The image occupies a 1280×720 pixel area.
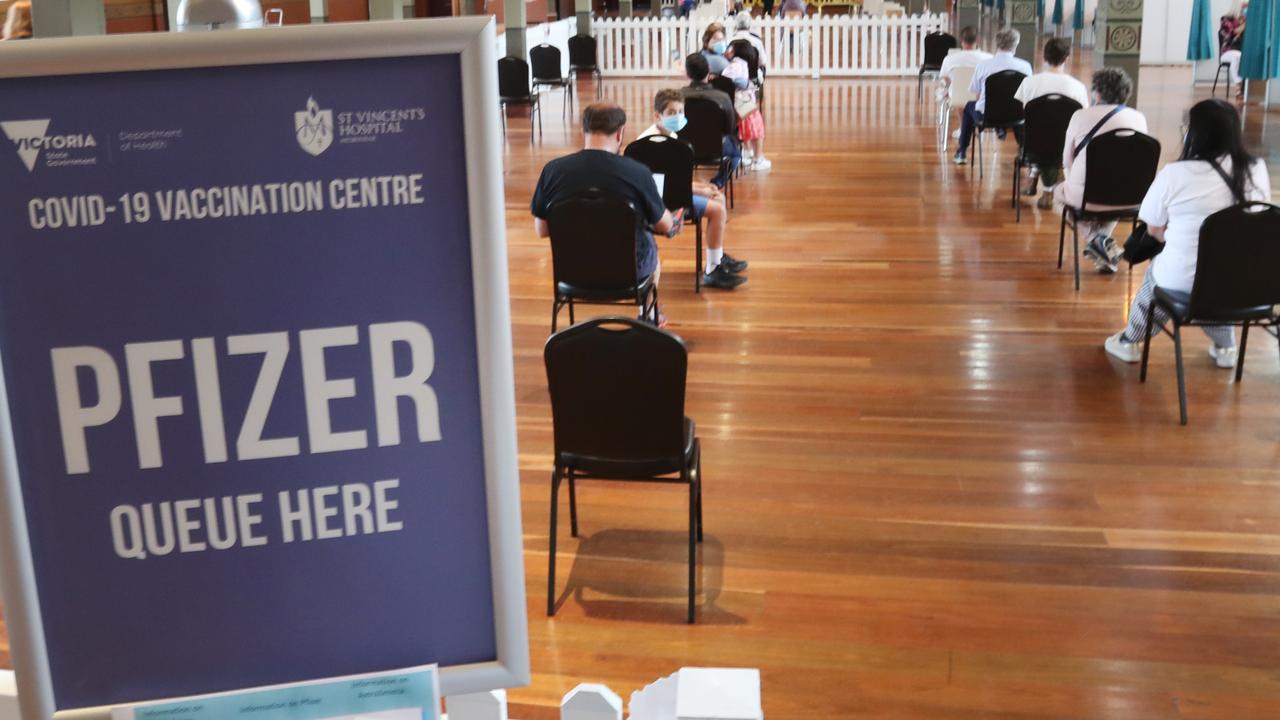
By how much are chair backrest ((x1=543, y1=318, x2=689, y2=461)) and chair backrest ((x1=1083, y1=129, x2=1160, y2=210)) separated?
3.83 metres

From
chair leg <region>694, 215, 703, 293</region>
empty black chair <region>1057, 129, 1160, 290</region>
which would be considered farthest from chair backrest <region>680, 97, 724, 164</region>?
empty black chair <region>1057, 129, 1160, 290</region>

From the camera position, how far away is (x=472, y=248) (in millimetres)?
1276

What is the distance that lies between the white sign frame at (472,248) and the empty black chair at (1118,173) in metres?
5.83

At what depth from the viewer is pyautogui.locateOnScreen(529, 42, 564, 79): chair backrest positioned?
14.6m

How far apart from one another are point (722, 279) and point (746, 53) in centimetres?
504

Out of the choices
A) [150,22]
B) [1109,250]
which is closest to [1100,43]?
[1109,250]

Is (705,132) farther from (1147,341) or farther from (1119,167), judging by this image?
(1147,341)

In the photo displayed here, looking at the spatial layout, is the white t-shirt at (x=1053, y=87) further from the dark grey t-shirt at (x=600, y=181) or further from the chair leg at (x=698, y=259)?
the dark grey t-shirt at (x=600, y=181)

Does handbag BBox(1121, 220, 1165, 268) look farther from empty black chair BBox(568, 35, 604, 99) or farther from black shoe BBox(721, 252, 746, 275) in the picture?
empty black chair BBox(568, 35, 604, 99)

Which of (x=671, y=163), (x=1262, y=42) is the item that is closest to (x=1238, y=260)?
(x=671, y=163)

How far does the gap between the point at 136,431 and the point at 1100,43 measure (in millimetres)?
10505

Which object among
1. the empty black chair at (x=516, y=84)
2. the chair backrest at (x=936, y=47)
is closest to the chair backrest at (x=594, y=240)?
the empty black chair at (x=516, y=84)

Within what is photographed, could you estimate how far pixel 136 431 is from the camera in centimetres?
128

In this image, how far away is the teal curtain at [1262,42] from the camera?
12602 mm
